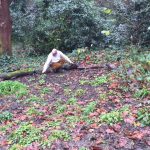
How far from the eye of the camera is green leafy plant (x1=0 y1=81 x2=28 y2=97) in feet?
28.3

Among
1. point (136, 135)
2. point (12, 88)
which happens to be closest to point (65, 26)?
point (12, 88)

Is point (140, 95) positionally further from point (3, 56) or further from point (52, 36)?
point (52, 36)

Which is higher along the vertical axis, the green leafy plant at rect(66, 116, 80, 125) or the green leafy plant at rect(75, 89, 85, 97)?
the green leafy plant at rect(75, 89, 85, 97)

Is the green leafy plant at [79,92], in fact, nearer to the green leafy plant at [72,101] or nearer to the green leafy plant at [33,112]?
the green leafy plant at [72,101]

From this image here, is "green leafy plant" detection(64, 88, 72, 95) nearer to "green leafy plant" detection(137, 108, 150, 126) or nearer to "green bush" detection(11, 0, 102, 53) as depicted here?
"green leafy plant" detection(137, 108, 150, 126)

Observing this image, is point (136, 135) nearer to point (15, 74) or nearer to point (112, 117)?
point (112, 117)

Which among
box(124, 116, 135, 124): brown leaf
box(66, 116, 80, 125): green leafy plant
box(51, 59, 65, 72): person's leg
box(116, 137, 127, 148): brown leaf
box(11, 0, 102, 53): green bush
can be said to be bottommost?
box(116, 137, 127, 148): brown leaf

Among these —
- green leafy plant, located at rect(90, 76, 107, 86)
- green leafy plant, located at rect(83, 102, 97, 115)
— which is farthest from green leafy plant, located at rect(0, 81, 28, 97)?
green leafy plant, located at rect(83, 102, 97, 115)

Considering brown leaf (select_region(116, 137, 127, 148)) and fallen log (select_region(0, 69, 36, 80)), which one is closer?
brown leaf (select_region(116, 137, 127, 148))

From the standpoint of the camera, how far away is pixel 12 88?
29.0 feet

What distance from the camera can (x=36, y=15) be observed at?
17031mm

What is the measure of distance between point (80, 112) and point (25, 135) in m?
1.20

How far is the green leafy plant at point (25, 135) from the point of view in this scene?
18.5ft

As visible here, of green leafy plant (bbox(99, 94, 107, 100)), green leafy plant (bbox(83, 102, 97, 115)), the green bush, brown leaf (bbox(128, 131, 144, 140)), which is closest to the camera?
brown leaf (bbox(128, 131, 144, 140))
